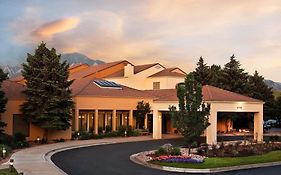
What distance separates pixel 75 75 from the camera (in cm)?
7106

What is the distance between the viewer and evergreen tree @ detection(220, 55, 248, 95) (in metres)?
59.4

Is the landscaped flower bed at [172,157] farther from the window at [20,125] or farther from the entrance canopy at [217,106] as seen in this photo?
the window at [20,125]

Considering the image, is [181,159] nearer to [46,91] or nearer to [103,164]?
[103,164]

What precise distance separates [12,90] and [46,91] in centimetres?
484

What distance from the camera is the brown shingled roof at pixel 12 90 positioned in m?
38.4

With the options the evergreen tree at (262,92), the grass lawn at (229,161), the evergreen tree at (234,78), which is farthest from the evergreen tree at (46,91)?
the evergreen tree at (262,92)

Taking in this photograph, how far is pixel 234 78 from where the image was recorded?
60.4 m

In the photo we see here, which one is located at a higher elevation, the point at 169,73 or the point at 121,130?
the point at 169,73

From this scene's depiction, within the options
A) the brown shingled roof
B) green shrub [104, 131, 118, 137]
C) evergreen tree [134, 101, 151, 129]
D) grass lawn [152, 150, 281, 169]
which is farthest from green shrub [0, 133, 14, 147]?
evergreen tree [134, 101, 151, 129]

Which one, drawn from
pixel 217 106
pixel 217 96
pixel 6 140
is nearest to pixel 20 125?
pixel 6 140

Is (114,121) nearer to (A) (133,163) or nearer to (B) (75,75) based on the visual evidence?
(A) (133,163)

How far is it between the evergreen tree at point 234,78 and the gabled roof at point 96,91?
47.8ft

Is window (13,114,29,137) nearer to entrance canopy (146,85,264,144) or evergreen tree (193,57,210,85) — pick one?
entrance canopy (146,85,264,144)

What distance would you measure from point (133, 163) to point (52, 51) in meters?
17.0
